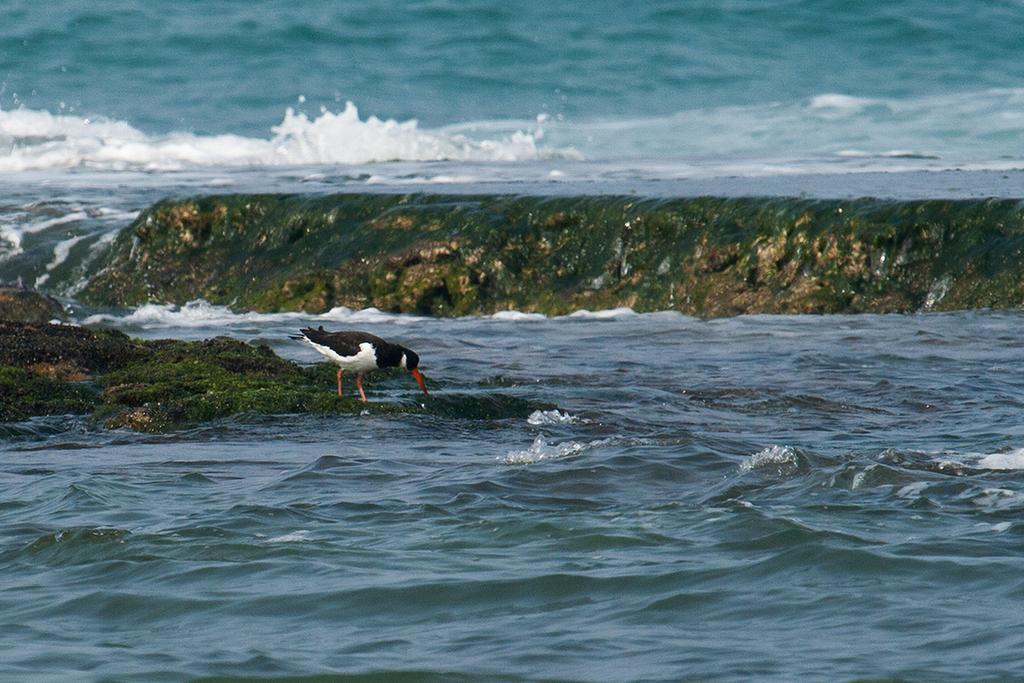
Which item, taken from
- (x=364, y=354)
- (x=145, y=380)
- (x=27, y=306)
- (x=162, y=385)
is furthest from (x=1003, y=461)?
(x=27, y=306)

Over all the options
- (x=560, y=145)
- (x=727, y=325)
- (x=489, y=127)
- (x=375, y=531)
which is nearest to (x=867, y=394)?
(x=727, y=325)

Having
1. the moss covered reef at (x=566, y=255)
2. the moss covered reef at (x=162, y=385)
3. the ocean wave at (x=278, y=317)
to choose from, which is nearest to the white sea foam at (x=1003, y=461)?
the moss covered reef at (x=162, y=385)

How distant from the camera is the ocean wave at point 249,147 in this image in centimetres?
2566

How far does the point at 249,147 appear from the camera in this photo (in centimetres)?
2822

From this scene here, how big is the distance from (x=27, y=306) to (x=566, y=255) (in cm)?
481

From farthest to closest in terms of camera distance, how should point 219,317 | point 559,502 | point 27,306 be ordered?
point 219,317, point 27,306, point 559,502

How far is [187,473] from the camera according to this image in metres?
7.21

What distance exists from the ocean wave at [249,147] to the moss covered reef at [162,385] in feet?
49.8

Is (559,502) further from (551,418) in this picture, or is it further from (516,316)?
(516,316)

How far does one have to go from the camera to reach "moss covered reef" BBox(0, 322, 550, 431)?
8.46 metres

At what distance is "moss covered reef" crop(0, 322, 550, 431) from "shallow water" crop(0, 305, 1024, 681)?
0.17 meters

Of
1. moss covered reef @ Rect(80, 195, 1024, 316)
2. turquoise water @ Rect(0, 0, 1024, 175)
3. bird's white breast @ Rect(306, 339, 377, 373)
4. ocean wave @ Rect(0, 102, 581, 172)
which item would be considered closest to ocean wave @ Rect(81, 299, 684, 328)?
moss covered reef @ Rect(80, 195, 1024, 316)

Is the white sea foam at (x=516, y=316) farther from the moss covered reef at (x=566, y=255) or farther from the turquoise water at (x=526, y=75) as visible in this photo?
the turquoise water at (x=526, y=75)

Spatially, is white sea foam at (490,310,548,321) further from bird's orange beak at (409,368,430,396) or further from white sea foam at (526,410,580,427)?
white sea foam at (526,410,580,427)
